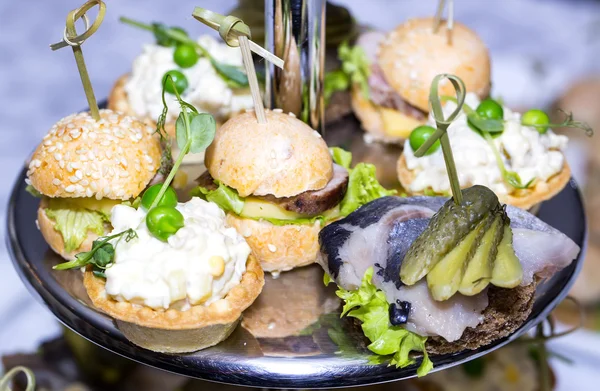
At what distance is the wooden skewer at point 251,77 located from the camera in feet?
5.33

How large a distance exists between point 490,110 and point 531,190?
0.88 ft

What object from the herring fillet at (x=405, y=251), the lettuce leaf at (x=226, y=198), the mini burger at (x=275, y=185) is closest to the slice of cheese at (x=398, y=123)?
the mini burger at (x=275, y=185)

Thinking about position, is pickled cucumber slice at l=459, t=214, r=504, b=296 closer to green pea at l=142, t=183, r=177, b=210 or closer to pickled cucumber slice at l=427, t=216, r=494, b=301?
pickled cucumber slice at l=427, t=216, r=494, b=301

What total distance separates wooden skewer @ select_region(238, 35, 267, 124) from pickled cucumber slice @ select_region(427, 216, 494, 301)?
2.00 ft

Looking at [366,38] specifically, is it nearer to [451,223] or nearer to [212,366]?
[451,223]

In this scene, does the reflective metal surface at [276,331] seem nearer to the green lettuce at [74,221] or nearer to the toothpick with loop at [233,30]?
the green lettuce at [74,221]

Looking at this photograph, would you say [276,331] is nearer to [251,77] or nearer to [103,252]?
[103,252]

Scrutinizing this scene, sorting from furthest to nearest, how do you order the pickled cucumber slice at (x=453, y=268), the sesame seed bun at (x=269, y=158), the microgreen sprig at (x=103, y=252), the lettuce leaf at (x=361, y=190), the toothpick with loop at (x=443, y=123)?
1. the lettuce leaf at (x=361, y=190)
2. the sesame seed bun at (x=269, y=158)
3. the microgreen sprig at (x=103, y=252)
4. the pickled cucumber slice at (x=453, y=268)
5. the toothpick with loop at (x=443, y=123)

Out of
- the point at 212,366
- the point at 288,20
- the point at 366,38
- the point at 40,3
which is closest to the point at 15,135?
the point at 40,3

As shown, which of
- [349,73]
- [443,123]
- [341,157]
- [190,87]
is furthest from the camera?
[349,73]

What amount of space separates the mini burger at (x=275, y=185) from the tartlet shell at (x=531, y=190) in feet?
1.03

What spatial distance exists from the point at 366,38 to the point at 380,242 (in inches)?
47.8

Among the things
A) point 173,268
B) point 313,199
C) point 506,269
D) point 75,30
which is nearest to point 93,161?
point 75,30

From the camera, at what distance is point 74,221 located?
186 centimetres
